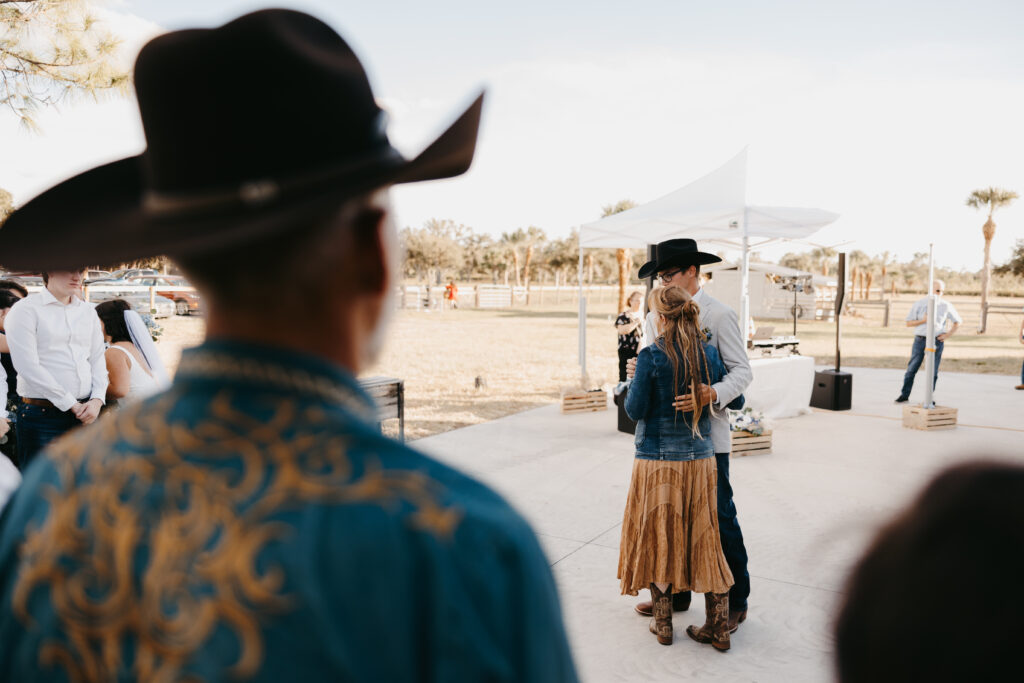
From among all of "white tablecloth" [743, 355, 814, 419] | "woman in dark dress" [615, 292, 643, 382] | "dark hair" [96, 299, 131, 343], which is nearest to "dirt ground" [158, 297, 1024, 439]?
"dark hair" [96, 299, 131, 343]

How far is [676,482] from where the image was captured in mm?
3488

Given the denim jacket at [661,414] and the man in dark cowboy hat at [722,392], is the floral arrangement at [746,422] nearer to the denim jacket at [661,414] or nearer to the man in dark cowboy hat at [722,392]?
the man in dark cowboy hat at [722,392]

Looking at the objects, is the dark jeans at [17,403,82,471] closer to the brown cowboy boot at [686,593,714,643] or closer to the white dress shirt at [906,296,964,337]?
the brown cowboy boot at [686,593,714,643]

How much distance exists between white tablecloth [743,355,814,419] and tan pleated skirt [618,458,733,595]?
19.3ft

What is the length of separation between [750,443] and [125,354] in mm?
6017

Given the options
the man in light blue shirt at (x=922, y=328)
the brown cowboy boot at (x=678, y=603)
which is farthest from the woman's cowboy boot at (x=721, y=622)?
the man in light blue shirt at (x=922, y=328)

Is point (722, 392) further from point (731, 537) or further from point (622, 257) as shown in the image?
point (622, 257)

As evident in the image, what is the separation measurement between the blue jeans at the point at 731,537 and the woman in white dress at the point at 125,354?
3.63 metres

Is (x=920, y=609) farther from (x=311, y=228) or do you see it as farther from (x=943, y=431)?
(x=943, y=431)

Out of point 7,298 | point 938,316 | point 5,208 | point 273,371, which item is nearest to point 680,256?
point 273,371

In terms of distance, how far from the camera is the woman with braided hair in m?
3.47

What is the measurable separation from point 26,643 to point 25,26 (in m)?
7.23

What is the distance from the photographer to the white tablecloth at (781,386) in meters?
9.19

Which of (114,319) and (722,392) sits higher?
(114,319)
